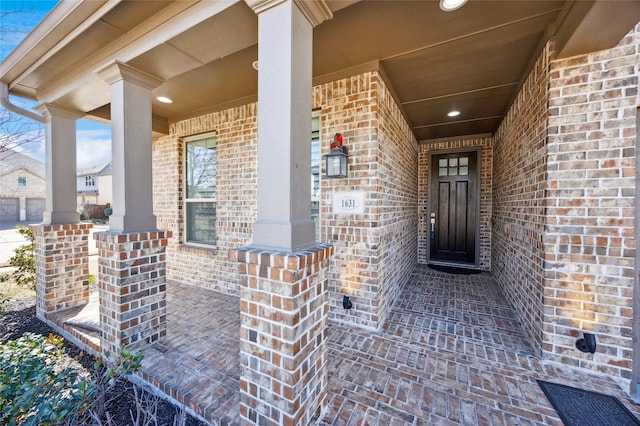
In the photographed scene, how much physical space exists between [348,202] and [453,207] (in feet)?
12.4

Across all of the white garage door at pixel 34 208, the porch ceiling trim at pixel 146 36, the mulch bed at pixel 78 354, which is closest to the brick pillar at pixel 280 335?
the mulch bed at pixel 78 354

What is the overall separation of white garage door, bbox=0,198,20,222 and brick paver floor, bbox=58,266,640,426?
26.3 m

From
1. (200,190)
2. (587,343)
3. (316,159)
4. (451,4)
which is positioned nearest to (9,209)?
(200,190)

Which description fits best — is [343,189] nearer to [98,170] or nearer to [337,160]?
[337,160]

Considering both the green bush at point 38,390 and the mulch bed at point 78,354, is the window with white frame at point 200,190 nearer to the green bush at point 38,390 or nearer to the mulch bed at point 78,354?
the mulch bed at point 78,354

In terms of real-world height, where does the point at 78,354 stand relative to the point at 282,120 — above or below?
below

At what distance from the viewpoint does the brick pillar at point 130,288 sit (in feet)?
7.03

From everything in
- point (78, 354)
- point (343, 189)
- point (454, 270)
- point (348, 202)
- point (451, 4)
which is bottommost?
point (78, 354)

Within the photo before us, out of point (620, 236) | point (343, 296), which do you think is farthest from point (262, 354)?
point (620, 236)

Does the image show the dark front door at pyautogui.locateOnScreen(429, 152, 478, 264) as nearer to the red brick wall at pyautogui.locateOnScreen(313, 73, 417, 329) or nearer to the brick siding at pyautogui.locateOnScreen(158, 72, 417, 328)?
the brick siding at pyautogui.locateOnScreen(158, 72, 417, 328)

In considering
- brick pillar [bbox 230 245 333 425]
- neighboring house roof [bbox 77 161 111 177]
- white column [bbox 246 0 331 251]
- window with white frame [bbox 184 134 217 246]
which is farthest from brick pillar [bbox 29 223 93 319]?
neighboring house roof [bbox 77 161 111 177]

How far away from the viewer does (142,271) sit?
2.29m

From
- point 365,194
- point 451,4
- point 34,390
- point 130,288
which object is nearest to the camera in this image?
point 34,390

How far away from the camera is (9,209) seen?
18688 mm
